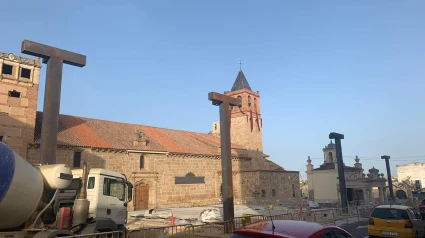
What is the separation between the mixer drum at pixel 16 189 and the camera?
6566 millimetres

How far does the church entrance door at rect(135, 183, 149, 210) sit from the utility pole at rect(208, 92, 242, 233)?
16.7m

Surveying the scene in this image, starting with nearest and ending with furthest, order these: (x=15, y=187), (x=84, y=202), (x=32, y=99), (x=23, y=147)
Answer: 1. (x=15, y=187)
2. (x=84, y=202)
3. (x=23, y=147)
4. (x=32, y=99)

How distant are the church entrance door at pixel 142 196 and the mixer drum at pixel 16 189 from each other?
21.4 m

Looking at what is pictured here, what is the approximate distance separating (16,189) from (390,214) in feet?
40.3

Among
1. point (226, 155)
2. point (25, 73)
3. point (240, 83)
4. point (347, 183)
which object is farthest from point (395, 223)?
point (240, 83)

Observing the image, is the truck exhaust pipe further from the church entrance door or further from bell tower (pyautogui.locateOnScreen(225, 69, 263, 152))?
bell tower (pyautogui.locateOnScreen(225, 69, 263, 152))

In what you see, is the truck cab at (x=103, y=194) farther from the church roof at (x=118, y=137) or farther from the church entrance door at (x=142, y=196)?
the church entrance door at (x=142, y=196)

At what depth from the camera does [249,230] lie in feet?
16.2

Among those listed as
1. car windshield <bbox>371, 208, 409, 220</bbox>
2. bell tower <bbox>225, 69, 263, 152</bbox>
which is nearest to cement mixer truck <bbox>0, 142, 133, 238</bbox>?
car windshield <bbox>371, 208, 409, 220</bbox>

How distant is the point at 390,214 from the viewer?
11188 mm

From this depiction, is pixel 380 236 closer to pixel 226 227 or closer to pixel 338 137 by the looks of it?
pixel 226 227

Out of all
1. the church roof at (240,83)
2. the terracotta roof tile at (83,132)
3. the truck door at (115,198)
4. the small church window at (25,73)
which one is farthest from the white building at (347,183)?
the small church window at (25,73)

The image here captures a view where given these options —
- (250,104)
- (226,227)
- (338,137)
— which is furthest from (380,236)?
(250,104)

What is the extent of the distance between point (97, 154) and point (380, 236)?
22.6m
